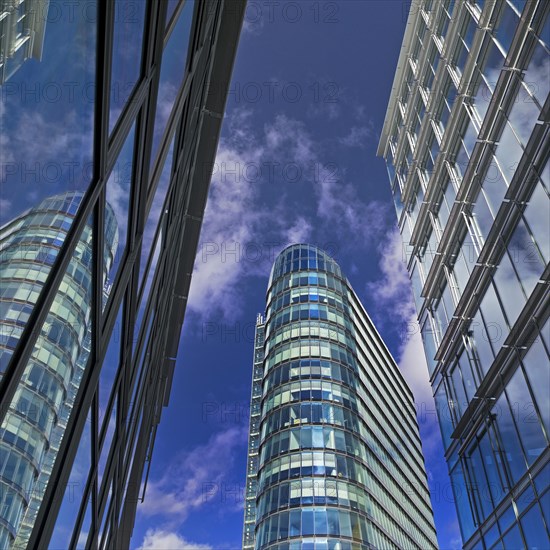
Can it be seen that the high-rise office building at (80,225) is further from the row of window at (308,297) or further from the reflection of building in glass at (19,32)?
the row of window at (308,297)

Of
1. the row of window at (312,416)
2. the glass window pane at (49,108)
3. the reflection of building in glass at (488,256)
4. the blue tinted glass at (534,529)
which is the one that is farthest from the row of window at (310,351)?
the glass window pane at (49,108)

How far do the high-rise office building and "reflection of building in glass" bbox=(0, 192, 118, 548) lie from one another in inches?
0.7

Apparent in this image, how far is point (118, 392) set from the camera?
24.7 ft

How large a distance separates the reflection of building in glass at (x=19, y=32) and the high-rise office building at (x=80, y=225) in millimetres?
25

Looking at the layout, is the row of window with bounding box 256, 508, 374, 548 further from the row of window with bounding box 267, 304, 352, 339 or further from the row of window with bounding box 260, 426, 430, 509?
the row of window with bounding box 267, 304, 352, 339

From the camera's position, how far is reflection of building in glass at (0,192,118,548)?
2.42 meters

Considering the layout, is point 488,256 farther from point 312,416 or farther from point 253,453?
point 253,453

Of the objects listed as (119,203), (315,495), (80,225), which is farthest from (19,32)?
(315,495)

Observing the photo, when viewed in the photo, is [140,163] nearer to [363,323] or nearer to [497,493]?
[497,493]

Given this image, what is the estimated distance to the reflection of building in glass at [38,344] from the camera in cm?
242

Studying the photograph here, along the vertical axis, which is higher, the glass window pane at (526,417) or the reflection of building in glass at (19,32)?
the glass window pane at (526,417)

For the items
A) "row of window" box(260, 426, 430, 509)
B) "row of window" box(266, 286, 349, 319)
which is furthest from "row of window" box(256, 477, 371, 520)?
"row of window" box(266, 286, 349, 319)

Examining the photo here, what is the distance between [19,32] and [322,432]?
40.8 meters

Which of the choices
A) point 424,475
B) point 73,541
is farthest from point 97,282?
point 424,475
